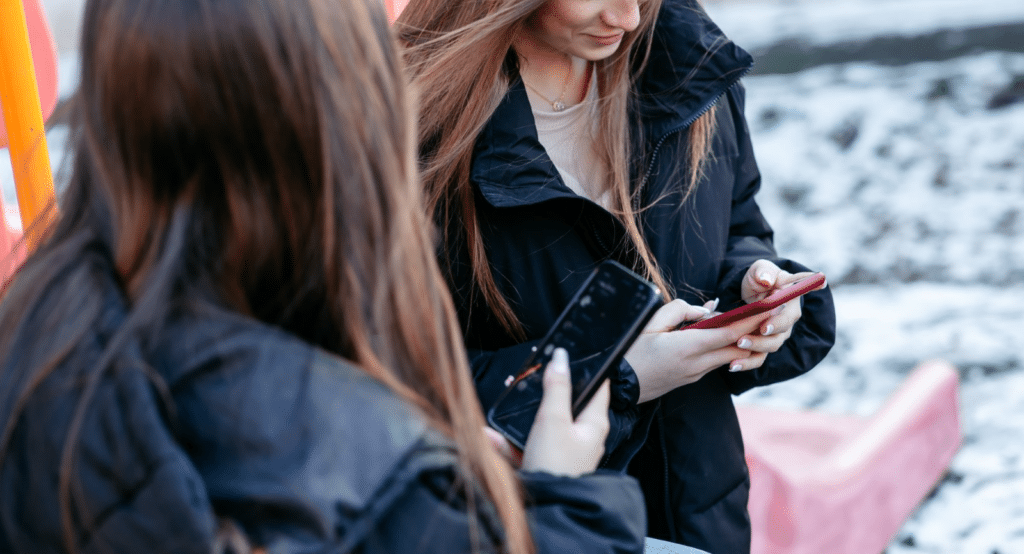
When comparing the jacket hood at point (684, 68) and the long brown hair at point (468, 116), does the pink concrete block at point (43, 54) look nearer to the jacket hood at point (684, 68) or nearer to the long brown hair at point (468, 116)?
the long brown hair at point (468, 116)

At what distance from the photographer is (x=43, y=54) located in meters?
1.76

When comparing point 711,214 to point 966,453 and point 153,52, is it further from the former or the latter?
point 966,453

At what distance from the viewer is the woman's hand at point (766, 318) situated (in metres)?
1.43

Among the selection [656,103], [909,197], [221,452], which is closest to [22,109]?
[221,452]

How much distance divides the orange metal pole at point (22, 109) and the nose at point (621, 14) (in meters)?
0.91

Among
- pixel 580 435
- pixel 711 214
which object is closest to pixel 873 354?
pixel 711 214

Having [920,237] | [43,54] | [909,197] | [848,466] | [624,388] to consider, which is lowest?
[920,237]

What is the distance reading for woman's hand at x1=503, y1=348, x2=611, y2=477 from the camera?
0.98 metres

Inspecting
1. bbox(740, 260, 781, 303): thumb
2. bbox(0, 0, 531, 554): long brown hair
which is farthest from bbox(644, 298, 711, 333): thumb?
bbox(0, 0, 531, 554): long brown hair

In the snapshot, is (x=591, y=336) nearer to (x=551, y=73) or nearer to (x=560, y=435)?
(x=560, y=435)

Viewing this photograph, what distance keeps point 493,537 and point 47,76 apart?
57.1 inches

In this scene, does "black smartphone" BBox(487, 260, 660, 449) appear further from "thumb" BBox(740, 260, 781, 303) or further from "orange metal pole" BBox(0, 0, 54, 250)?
"orange metal pole" BBox(0, 0, 54, 250)

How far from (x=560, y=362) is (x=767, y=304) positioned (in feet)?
1.38

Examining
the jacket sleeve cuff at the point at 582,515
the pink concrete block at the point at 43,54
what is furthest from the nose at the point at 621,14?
the pink concrete block at the point at 43,54
